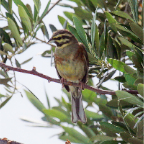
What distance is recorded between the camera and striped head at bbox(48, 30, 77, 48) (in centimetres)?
345

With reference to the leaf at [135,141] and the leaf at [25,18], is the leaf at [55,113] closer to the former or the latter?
the leaf at [25,18]

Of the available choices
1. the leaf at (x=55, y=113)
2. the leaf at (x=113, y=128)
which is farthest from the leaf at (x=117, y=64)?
the leaf at (x=55, y=113)

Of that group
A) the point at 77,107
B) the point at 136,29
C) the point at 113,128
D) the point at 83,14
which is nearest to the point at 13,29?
the point at 83,14

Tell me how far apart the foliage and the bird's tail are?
8 centimetres

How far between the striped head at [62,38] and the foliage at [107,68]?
12 cm

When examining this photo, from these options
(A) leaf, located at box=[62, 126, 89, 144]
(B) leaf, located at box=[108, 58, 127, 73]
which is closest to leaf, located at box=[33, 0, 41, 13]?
(B) leaf, located at box=[108, 58, 127, 73]

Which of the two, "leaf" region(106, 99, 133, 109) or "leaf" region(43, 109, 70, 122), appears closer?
"leaf" region(106, 99, 133, 109)

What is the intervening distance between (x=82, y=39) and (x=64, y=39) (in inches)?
35.5

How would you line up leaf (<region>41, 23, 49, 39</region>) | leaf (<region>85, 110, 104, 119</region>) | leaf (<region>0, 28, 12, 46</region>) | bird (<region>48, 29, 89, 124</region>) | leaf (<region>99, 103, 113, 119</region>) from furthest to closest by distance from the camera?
1. bird (<region>48, 29, 89, 124</region>)
2. leaf (<region>85, 110, 104, 119</region>)
3. leaf (<region>41, 23, 49, 39</region>)
4. leaf (<region>99, 103, 113, 119</region>)
5. leaf (<region>0, 28, 12, 46</region>)

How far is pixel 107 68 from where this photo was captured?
9.83ft

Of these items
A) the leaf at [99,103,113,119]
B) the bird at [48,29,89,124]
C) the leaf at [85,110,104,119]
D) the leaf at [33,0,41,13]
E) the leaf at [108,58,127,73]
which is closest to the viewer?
the leaf at [108,58,127,73]

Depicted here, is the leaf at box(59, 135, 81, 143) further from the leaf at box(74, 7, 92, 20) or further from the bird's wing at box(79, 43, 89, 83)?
the leaf at box(74, 7, 92, 20)

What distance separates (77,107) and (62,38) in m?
0.80

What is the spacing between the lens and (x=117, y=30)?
2.89 metres
